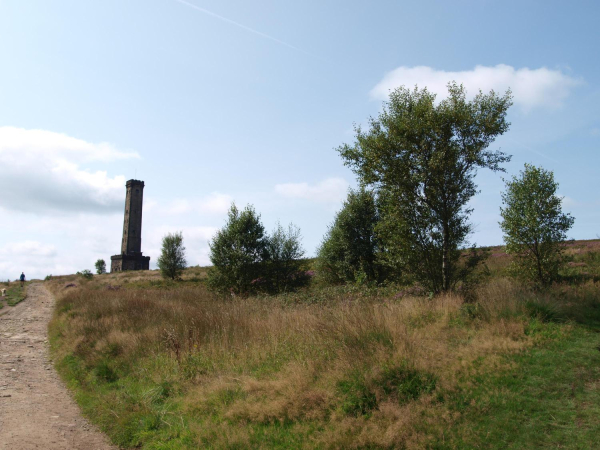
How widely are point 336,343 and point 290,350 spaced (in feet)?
3.83

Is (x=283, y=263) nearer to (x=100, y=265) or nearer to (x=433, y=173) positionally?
(x=433, y=173)

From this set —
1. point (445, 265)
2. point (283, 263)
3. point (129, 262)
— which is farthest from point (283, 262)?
point (129, 262)

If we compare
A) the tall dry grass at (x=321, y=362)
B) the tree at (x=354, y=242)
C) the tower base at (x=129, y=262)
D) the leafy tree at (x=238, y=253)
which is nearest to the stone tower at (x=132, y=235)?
the tower base at (x=129, y=262)

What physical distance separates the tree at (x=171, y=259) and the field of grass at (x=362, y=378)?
131ft

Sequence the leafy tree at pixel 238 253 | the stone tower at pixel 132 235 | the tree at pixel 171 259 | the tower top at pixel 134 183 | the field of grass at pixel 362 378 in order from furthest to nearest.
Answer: the tower top at pixel 134 183, the stone tower at pixel 132 235, the tree at pixel 171 259, the leafy tree at pixel 238 253, the field of grass at pixel 362 378

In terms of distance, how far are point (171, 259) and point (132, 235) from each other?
21732 mm

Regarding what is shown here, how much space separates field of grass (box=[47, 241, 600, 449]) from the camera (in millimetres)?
5270

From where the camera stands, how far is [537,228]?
55.1 ft

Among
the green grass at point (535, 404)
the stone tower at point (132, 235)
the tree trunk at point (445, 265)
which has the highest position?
the stone tower at point (132, 235)

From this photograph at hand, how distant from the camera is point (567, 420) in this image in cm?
523

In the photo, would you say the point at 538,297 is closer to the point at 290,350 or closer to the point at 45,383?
the point at 290,350

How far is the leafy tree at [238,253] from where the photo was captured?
30.7 meters

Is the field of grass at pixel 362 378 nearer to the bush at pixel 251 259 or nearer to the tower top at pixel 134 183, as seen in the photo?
the bush at pixel 251 259

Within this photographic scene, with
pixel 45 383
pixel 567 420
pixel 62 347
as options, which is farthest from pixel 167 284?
pixel 567 420
